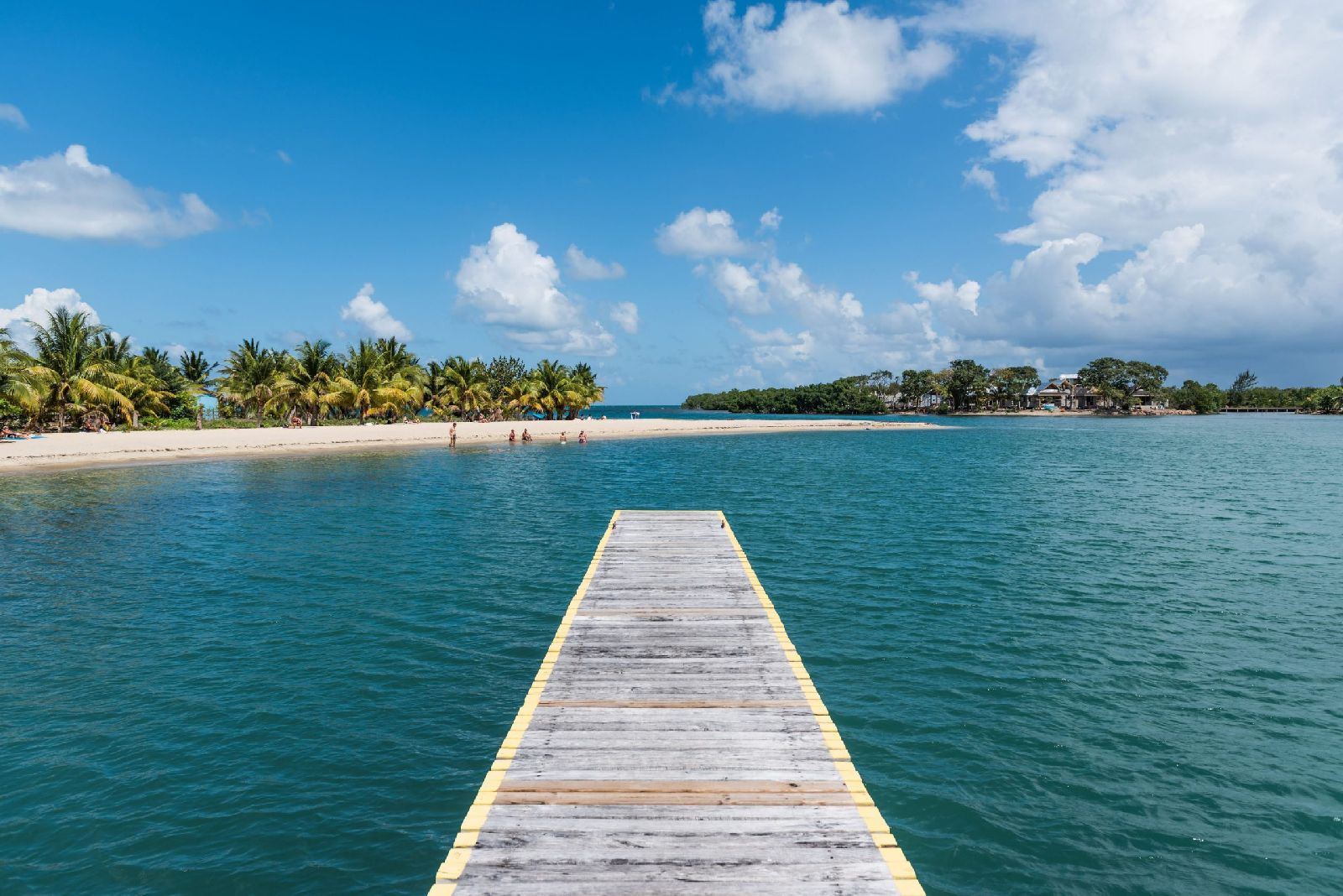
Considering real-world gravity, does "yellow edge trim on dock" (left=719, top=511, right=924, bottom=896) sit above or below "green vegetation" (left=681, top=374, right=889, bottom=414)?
below

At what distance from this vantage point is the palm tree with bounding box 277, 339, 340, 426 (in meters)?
70.4

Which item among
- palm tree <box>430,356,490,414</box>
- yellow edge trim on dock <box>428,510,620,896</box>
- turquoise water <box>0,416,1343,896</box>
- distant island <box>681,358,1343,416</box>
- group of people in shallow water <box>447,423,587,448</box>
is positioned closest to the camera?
yellow edge trim on dock <box>428,510,620,896</box>

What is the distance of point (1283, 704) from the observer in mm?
11234

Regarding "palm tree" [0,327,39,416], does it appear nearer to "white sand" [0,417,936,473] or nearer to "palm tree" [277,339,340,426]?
"white sand" [0,417,936,473]

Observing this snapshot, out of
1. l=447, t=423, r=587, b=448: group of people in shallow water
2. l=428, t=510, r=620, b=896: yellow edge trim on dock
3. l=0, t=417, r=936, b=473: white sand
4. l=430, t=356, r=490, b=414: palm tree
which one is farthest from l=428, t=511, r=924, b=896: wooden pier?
l=430, t=356, r=490, b=414: palm tree

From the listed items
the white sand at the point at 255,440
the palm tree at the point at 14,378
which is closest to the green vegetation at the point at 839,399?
the white sand at the point at 255,440

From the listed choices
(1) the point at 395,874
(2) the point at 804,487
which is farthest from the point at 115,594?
(2) the point at 804,487

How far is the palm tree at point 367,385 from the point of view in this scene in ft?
240

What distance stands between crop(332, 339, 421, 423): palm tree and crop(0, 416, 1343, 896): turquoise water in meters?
45.2

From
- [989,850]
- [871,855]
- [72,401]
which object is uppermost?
[72,401]

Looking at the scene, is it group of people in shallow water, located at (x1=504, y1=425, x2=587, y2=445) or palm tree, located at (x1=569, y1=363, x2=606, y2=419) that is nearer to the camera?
group of people in shallow water, located at (x1=504, y1=425, x2=587, y2=445)

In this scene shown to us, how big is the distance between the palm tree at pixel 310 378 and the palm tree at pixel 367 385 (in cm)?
95

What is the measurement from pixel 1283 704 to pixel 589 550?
17.2 metres

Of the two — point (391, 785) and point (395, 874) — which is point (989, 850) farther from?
point (391, 785)
